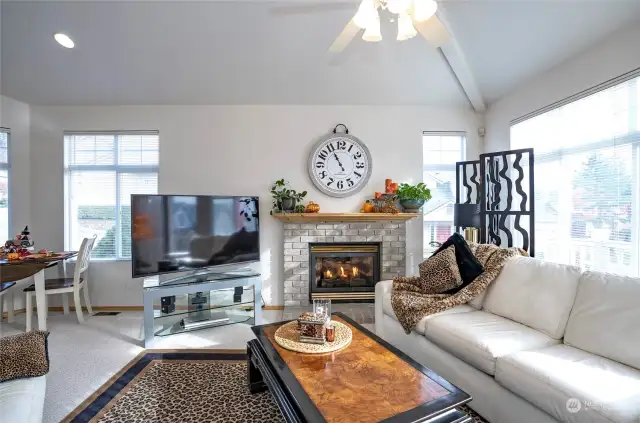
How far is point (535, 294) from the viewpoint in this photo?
6.76ft

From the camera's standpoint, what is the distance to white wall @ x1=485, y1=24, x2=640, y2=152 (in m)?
2.28

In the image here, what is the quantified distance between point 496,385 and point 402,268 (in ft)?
7.06

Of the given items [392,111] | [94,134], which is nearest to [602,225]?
[392,111]

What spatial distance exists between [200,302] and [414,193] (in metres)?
2.69

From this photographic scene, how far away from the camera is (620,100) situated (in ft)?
7.70

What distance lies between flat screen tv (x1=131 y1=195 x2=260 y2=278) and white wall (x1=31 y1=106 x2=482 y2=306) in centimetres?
38

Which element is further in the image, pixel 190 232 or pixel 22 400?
pixel 190 232

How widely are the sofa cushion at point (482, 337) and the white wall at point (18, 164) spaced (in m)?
4.69

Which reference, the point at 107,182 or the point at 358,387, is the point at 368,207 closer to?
the point at 358,387

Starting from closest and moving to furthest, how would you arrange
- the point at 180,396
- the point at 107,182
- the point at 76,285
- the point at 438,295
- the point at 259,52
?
the point at 180,396 < the point at 438,295 < the point at 259,52 < the point at 76,285 < the point at 107,182

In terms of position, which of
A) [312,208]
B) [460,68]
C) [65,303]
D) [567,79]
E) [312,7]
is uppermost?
[312,7]

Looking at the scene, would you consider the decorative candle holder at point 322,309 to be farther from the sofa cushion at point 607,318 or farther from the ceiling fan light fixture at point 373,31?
the ceiling fan light fixture at point 373,31

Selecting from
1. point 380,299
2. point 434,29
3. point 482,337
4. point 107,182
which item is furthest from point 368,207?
point 107,182

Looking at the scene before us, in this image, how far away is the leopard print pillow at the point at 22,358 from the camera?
139 cm
